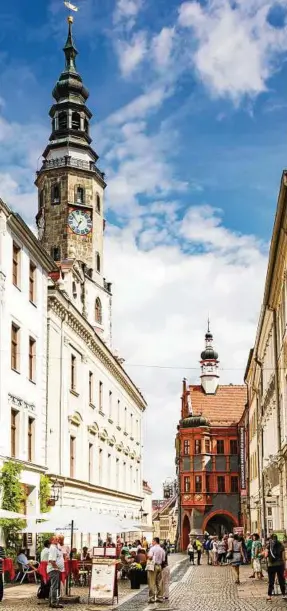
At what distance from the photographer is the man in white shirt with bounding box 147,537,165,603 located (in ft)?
72.9

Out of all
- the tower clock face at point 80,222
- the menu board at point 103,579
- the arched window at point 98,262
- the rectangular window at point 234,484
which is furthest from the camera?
the rectangular window at point 234,484

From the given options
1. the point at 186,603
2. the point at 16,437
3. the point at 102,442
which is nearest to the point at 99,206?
the point at 102,442

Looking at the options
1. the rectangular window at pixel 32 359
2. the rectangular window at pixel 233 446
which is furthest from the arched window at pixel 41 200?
the rectangular window at pixel 233 446

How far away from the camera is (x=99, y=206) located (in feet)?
216

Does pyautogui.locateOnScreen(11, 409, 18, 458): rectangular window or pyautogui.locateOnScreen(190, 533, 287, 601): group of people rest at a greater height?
pyautogui.locateOnScreen(11, 409, 18, 458): rectangular window

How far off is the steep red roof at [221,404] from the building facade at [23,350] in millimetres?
68224

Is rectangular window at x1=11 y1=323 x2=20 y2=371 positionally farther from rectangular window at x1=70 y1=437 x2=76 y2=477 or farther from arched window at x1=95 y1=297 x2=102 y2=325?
arched window at x1=95 y1=297 x2=102 y2=325

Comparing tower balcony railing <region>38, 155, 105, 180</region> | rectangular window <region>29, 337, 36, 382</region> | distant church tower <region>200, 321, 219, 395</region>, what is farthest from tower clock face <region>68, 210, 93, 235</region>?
distant church tower <region>200, 321, 219, 395</region>

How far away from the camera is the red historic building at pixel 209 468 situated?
94.9m

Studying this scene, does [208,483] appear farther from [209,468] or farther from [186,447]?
[186,447]

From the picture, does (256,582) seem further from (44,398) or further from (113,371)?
(113,371)

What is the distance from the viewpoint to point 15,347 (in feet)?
103

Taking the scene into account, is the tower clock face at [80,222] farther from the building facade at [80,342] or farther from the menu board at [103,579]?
the menu board at [103,579]

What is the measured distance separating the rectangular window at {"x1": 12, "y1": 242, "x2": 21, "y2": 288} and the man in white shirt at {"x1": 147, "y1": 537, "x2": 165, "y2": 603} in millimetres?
12052
